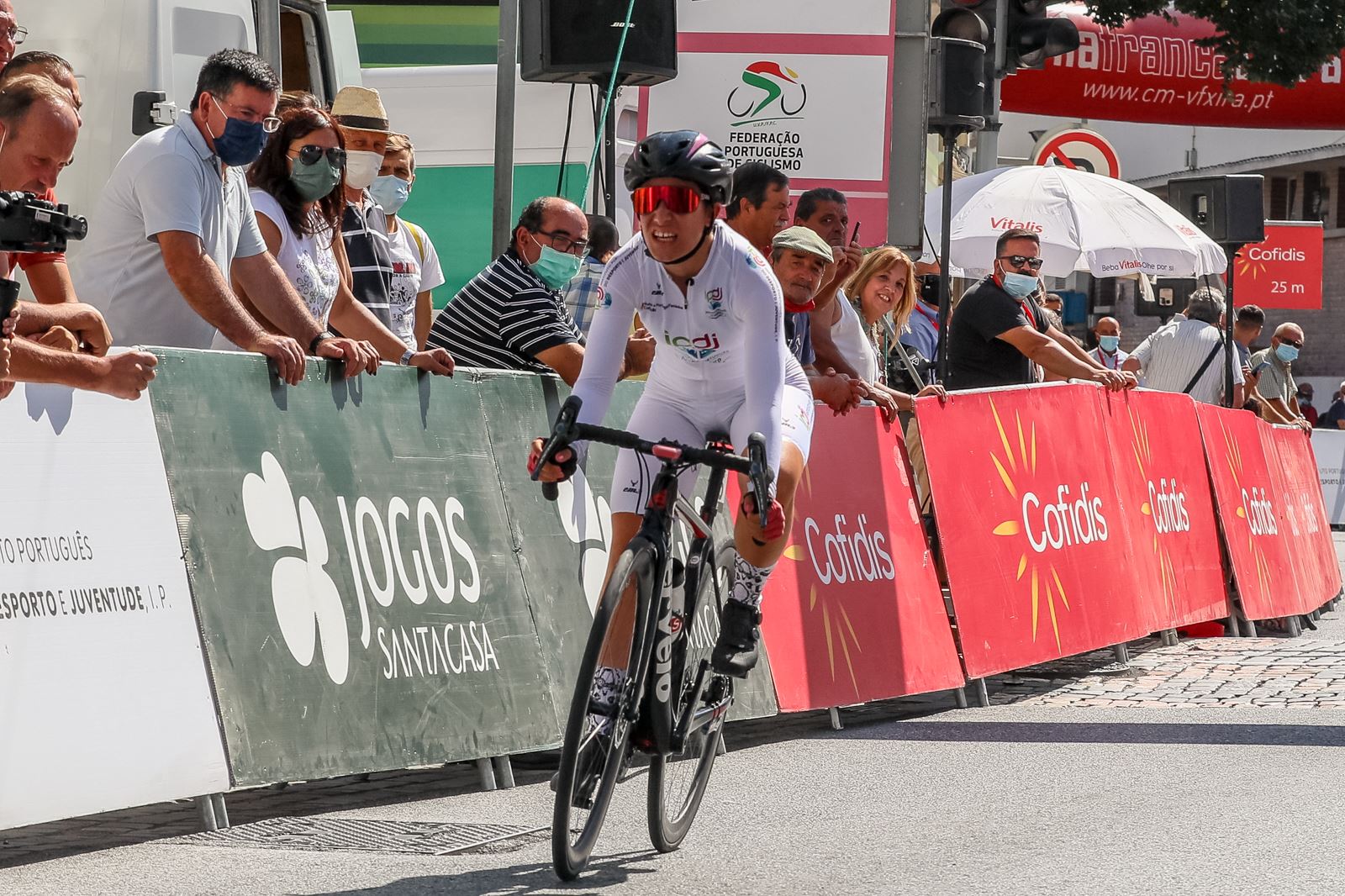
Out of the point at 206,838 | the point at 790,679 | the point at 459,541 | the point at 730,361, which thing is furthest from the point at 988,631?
the point at 206,838

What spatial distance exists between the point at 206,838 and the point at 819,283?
3.97 m

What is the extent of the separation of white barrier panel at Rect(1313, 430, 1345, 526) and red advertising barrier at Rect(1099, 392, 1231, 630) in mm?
13744

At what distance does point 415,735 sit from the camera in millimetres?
6555

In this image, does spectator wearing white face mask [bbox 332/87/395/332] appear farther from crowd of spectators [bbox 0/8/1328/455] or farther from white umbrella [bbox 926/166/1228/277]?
white umbrella [bbox 926/166/1228/277]

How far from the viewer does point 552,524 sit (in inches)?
294

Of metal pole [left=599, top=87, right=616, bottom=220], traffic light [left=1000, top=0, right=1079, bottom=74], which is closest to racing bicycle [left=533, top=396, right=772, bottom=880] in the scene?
metal pole [left=599, top=87, right=616, bottom=220]

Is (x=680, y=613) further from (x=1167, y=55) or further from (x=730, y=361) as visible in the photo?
(x=1167, y=55)

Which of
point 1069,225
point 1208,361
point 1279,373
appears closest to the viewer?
point 1208,361

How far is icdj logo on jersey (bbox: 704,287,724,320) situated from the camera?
5.75 metres

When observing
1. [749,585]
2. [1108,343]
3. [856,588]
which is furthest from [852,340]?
[1108,343]

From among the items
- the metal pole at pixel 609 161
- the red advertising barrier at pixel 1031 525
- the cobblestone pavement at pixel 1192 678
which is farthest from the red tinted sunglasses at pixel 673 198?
the metal pole at pixel 609 161

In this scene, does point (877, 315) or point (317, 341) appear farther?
point (877, 315)

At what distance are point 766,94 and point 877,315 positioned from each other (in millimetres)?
2183

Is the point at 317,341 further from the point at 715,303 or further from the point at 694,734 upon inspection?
the point at 694,734
